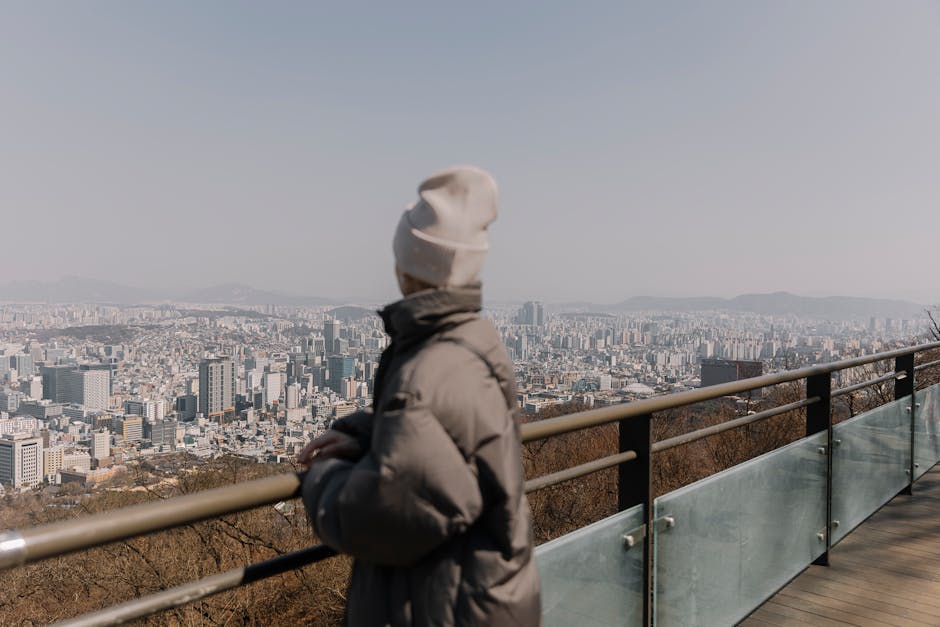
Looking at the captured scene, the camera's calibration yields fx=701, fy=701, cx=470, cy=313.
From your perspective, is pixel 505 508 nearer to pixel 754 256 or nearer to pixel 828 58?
pixel 828 58

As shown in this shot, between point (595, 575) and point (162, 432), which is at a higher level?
point (595, 575)

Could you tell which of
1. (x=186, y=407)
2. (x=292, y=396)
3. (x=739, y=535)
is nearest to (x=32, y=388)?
(x=186, y=407)

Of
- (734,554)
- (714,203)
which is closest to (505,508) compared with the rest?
(734,554)

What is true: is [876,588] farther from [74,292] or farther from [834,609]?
[74,292]

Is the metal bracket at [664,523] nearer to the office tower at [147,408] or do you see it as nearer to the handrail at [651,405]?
the handrail at [651,405]

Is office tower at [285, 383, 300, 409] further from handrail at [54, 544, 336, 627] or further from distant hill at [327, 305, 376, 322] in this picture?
handrail at [54, 544, 336, 627]

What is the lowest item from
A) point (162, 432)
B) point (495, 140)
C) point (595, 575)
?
point (162, 432)

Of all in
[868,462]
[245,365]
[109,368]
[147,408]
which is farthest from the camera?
[109,368]
